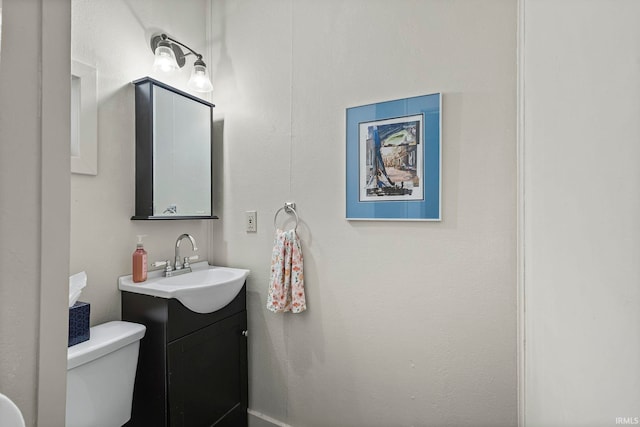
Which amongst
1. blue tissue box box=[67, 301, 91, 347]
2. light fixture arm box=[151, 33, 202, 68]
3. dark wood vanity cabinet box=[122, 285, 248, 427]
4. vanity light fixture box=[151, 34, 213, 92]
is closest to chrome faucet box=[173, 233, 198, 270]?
dark wood vanity cabinet box=[122, 285, 248, 427]

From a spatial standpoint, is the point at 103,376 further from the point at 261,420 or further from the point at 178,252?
the point at 261,420

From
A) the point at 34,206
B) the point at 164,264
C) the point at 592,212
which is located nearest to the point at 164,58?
the point at 164,264

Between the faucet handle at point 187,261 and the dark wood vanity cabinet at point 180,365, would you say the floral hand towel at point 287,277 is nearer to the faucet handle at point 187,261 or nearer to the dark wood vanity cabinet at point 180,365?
the dark wood vanity cabinet at point 180,365

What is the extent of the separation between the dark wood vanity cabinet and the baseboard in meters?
0.15

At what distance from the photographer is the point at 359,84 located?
1444mm

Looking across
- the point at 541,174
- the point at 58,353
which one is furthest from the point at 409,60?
the point at 58,353

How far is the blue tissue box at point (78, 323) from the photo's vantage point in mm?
1080

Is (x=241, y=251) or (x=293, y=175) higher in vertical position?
(x=293, y=175)

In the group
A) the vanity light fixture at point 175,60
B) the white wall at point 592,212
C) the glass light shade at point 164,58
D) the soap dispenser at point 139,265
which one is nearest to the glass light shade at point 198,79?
the vanity light fixture at point 175,60

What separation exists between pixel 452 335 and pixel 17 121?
1435mm

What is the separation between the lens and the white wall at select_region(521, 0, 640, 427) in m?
0.20

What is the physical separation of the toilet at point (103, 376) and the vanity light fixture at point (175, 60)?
125 cm

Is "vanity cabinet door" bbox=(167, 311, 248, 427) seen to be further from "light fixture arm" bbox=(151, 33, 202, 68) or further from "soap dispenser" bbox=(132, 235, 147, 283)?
"light fixture arm" bbox=(151, 33, 202, 68)

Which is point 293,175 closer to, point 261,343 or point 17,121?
point 261,343
